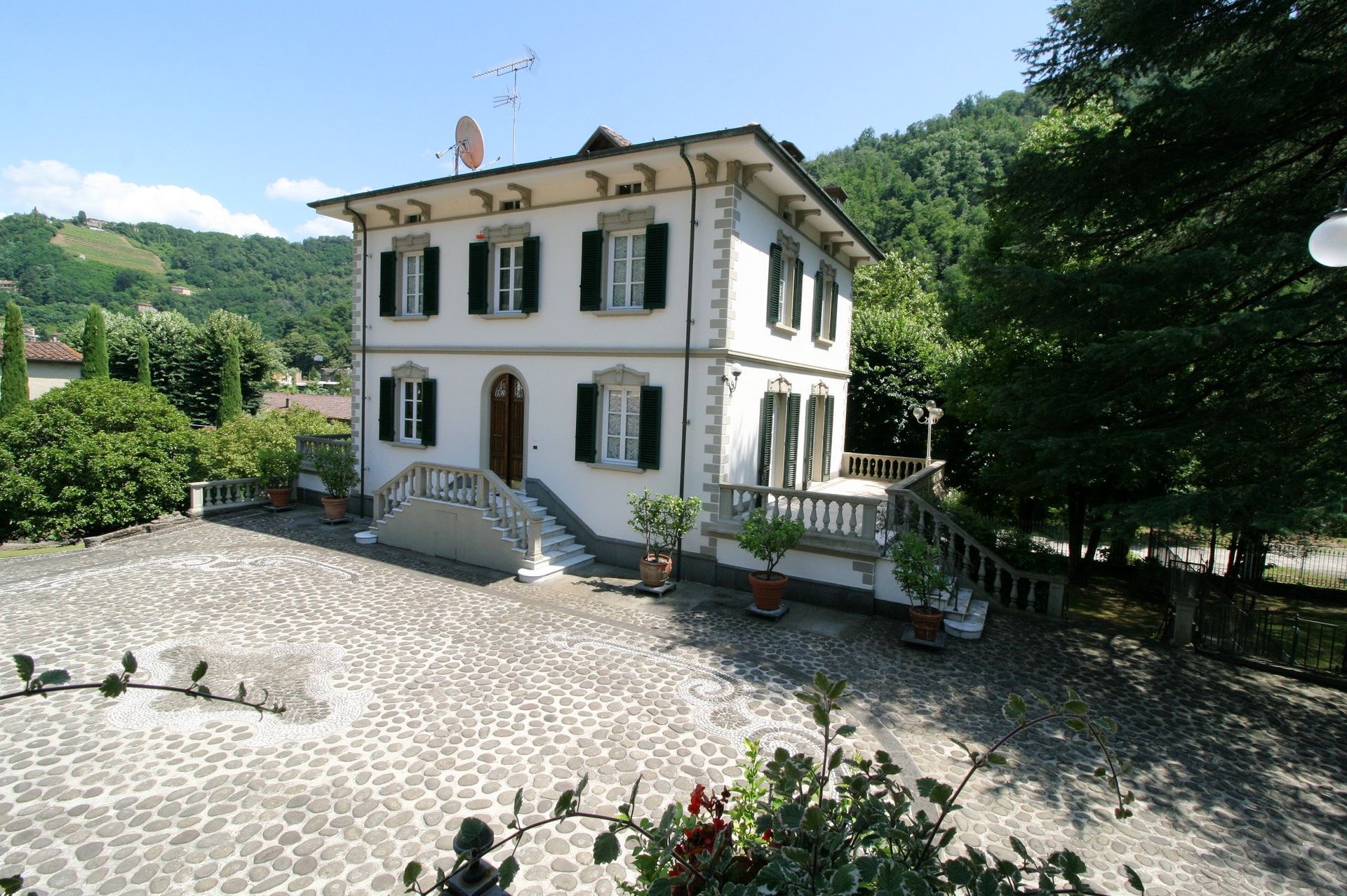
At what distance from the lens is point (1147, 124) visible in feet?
33.4

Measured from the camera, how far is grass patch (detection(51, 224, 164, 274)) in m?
102

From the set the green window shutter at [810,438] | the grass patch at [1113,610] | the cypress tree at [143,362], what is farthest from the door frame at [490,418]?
the cypress tree at [143,362]

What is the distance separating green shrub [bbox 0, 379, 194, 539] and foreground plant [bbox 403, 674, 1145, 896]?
1879cm

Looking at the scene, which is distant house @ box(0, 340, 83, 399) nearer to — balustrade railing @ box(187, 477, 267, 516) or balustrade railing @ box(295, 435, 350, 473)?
balustrade railing @ box(187, 477, 267, 516)

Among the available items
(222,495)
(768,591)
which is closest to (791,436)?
(768,591)

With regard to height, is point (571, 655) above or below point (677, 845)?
below

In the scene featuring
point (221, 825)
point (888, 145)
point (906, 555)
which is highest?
point (888, 145)

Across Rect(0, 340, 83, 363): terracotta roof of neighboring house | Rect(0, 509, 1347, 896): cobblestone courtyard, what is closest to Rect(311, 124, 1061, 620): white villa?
Rect(0, 509, 1347, 896): cobblestone courtyard

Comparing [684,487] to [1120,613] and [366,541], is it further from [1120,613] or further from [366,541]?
[1120,613]

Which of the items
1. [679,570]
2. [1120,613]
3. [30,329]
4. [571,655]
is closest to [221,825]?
[571,655]

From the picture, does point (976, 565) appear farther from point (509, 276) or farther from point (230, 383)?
point (230, 383)

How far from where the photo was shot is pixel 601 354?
13.9 m

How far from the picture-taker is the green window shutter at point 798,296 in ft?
51.5

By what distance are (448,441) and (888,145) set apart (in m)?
68.8
